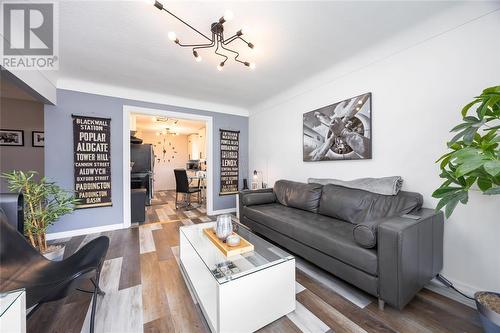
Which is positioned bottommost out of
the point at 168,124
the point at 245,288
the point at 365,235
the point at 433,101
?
the point at 245,288

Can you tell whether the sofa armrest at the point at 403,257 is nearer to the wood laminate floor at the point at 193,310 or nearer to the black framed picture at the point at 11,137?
the wood laminate floor at the point at 193,310

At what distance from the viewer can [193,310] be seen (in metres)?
1.43

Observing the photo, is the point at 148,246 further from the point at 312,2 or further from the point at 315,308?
the point at 312,2

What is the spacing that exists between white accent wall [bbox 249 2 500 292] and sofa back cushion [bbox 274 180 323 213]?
42 cm

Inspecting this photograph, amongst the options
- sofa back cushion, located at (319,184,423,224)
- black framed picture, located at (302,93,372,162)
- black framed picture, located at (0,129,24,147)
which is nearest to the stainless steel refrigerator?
black framed picture, located at (0,129,24,147)

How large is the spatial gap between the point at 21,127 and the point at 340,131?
19.3 ft

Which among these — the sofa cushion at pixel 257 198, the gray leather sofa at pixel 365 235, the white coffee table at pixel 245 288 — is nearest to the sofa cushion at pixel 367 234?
the gray leather sofa at pixel 365 235

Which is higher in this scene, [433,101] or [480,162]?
[433,101]

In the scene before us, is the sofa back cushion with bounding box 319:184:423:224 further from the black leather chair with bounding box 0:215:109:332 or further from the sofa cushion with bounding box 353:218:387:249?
the black leather chair with bounding box 0:215:109:332

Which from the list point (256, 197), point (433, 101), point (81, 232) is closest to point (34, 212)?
point (81, 232)

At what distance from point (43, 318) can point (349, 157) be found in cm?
319

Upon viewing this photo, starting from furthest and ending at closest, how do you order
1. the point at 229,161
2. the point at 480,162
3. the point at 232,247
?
the point at 229,161 < the point at 232,247 < the point at 480,162

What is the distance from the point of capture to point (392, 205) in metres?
1.83

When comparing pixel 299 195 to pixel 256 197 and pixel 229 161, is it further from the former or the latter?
pixel 229 161
